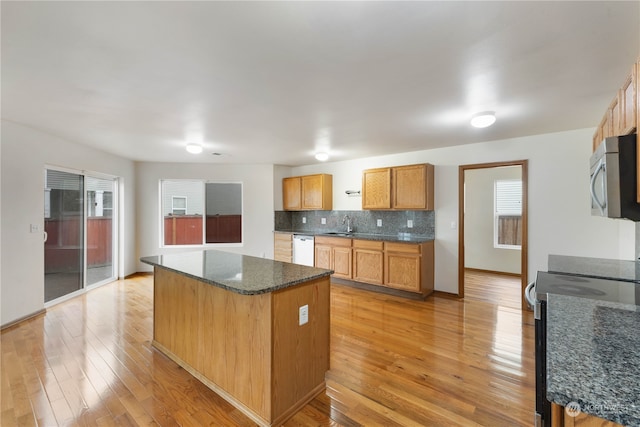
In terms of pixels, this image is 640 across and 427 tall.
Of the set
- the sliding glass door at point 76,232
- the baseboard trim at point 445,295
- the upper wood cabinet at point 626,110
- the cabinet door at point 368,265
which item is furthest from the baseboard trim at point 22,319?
the upper wood cabinet at point 626,110


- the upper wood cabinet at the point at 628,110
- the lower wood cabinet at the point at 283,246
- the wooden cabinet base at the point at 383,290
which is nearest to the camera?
the upper wood cabinet at the point at 628,110

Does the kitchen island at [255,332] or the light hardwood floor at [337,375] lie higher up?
the kitchen island at [255,332]

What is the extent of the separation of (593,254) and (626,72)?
2319 mm

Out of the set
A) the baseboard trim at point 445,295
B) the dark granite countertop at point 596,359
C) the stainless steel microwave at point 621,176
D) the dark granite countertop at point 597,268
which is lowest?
the baseboard trim at point 445,295

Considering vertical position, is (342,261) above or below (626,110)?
below

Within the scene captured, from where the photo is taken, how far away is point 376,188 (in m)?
4.91

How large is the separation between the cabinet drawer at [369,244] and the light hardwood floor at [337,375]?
3.82 ft

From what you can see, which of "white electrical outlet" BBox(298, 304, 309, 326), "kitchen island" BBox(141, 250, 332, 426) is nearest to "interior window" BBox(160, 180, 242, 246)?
"kitchen island" BBox(141, 250, 332, 426)

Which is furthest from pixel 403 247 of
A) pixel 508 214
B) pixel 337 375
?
pixel 508 214

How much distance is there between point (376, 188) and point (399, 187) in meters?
0.42

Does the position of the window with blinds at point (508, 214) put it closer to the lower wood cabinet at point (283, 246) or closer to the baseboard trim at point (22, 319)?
the lower wood cabinet at point (283, 246)

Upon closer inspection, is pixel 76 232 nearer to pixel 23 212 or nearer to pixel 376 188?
pixel 23 212

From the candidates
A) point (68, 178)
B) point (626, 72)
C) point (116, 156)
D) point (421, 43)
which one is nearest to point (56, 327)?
point (68, 178)

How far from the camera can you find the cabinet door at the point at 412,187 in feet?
14.4
